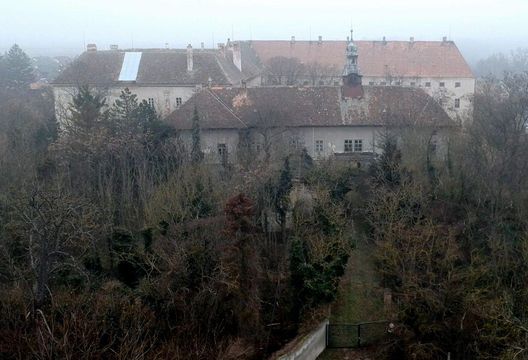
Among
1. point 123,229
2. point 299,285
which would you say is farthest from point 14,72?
point 299,285

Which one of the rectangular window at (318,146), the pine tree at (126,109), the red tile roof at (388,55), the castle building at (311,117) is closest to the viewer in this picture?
the pine tree at (126,109)

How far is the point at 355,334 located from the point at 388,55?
170 ft

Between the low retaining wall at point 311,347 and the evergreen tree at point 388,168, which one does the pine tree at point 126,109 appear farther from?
the low retaining wall at point 311,347

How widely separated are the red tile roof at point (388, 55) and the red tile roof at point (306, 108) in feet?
88.2

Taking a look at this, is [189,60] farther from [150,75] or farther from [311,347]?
[311,347]

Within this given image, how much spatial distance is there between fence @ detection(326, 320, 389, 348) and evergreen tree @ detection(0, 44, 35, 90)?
6162 centimetres

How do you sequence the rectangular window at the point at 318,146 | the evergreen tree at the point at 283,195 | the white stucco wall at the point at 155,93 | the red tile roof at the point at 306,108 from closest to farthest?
the evergreen tree at the point at 283,195, the red tile roof at the point at 306,108, the rectangular window at the point at 318,146, the white stucco wall at the point at 155,93

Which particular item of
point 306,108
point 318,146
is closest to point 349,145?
point 318,146

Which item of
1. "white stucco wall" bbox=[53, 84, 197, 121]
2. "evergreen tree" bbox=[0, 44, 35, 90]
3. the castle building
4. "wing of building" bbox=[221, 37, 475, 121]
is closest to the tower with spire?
the castle building

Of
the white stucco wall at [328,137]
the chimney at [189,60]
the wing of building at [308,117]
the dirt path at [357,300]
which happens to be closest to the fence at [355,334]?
the dirt path at [357,300]

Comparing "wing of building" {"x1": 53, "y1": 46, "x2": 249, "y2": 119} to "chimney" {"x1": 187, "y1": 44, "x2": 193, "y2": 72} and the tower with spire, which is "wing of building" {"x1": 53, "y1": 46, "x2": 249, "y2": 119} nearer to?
"chimney" {"x1": 187, "y1": 44, "x2": 193, "y2": 72}

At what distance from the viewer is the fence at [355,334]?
1912 centimetres

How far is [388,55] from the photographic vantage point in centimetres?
6600

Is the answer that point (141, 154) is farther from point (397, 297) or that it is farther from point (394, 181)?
point (397, 297)
